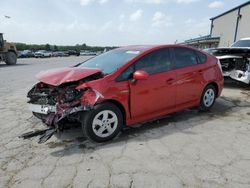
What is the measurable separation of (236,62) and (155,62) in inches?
196

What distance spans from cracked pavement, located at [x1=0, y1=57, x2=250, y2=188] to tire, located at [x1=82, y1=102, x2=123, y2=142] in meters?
0.14

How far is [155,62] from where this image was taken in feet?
13.9

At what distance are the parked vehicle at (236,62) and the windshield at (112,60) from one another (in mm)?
4867

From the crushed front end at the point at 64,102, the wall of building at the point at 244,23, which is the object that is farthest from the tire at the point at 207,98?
the wall of building at the point at 244,23

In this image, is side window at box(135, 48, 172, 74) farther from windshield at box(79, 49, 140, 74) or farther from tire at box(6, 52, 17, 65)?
tire at box(6, 52, 17, 65)

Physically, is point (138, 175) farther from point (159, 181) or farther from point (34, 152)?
point (34, 152)

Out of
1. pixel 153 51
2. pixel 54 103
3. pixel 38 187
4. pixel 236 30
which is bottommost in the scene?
pixel 38 187

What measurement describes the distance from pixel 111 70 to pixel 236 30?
29290 millimetres

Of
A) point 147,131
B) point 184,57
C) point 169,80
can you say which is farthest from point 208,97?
point 147,131

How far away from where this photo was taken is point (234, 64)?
8062 millimetres

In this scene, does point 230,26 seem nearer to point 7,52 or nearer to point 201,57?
point 7,52

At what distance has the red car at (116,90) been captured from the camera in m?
3.51

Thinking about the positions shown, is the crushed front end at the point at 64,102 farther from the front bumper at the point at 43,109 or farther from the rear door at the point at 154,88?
the rear door at the point at 154,88

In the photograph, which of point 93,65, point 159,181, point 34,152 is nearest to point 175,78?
point 93,65
